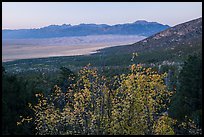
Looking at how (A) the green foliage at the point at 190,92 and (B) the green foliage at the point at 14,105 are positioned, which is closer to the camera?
(B) the green foliage at the point at 14,105

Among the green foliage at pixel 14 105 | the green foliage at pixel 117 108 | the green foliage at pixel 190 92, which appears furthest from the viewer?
the green foliage at pixel 190 92

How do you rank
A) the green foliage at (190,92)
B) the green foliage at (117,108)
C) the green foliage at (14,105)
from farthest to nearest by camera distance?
the green foliage at (190,92) → the green foliage at (14,105) → the green foliage at (117,108)

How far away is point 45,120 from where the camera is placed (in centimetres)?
1208

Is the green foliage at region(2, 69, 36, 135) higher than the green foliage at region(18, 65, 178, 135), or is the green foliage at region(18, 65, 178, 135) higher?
the green foliage at region(18, 65, 178, 135)

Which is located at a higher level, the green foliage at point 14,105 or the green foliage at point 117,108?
the green foliage at point 117,108

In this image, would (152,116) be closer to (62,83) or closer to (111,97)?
(111,97)

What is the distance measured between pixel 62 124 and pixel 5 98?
881 centimetres

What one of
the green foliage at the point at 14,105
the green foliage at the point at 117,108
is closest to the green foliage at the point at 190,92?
the green foliage at the point at 14,105

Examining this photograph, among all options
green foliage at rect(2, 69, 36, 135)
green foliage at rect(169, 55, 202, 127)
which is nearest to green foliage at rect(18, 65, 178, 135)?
green foliage at rect(2, 69, 36, 135)

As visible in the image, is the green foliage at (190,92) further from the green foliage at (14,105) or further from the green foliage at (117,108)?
the green foliage at (117,108)

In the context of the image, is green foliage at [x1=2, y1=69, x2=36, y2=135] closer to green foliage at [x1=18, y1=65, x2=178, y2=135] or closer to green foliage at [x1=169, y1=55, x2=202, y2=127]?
green foliage at [x1=18, y1=65, x2=178, y2=135]

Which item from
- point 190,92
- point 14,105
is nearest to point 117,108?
point 14,105

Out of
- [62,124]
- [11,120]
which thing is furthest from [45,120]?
[11,120]

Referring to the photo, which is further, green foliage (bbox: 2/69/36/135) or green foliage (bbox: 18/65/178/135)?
green foliage (bbox: 2/69/36/135)
